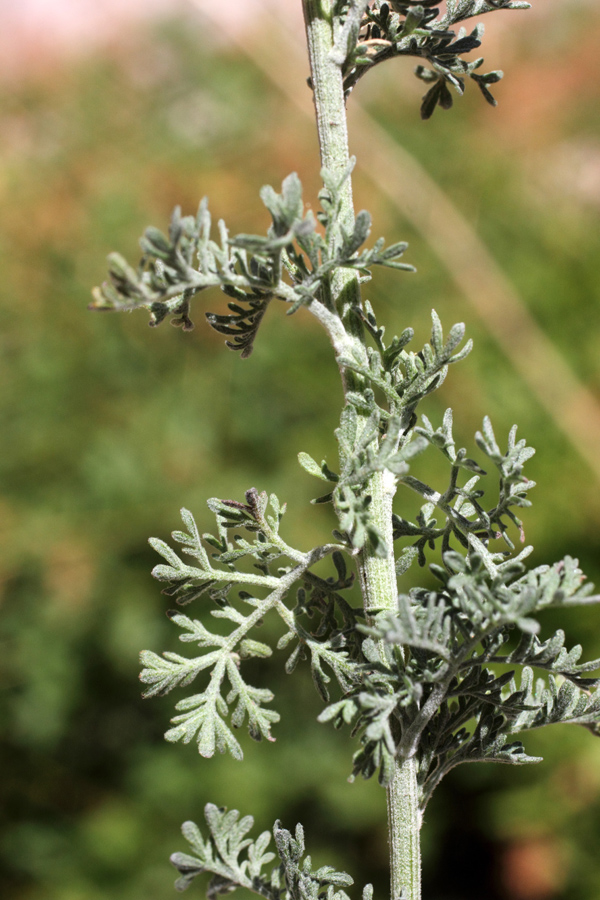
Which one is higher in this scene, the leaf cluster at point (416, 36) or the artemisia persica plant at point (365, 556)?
the leaf cluster at point (416, 36)

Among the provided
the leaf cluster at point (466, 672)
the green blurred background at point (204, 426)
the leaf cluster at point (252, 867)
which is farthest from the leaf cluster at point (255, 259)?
the green blurred background at point (204, 426)

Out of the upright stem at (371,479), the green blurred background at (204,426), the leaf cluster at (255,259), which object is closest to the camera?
the leaf cluster at (255,259)

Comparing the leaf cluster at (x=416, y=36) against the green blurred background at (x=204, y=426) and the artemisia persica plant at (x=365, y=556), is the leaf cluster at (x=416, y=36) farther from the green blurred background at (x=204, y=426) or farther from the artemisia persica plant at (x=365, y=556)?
the green blurred background at (x=204, y=426)

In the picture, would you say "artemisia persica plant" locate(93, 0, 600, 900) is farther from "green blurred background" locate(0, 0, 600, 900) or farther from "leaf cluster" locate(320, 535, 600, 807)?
"green blurred background" locate(0, 0, 600, 900)

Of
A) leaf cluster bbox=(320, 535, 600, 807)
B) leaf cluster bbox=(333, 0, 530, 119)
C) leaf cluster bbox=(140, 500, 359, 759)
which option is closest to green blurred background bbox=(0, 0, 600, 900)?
leaf cluster bbox=(320, 535, 600, 807)

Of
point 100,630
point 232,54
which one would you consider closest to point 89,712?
point 100,630

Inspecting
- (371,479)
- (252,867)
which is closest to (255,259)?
(371,479)
